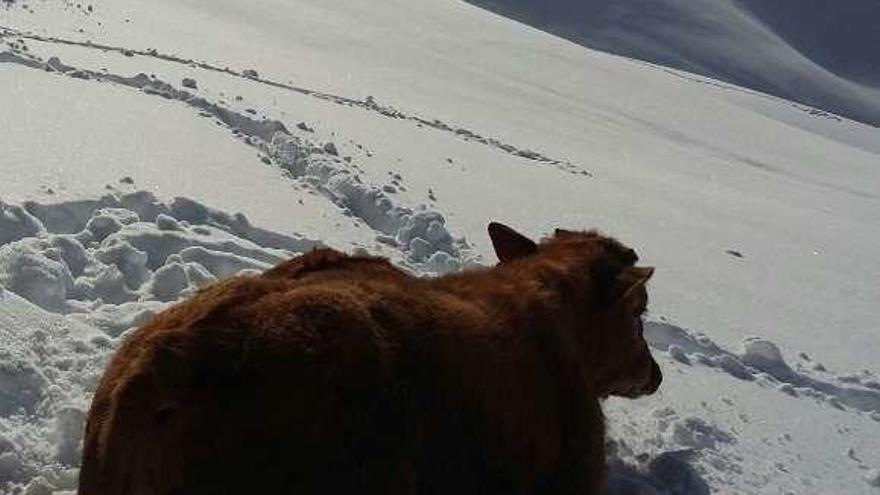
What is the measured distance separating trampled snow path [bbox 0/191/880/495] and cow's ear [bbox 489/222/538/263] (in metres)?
1.28

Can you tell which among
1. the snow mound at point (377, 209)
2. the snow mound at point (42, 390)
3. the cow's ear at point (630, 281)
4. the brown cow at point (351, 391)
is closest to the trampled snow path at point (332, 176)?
the snow mound at point (377, 209)

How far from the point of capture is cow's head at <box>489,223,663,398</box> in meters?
4.57

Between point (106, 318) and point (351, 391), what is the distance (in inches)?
106

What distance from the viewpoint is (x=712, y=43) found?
7875 cm

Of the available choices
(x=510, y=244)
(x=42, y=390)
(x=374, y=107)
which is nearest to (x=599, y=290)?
(x=510, y=244)

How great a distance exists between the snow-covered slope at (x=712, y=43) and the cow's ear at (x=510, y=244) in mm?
65928

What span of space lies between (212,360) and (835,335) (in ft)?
25.7

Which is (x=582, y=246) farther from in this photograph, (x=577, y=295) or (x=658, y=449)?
(x=658, y=449)

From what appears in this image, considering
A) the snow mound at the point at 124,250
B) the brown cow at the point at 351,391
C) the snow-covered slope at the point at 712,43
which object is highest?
the brown cow at the point at 351,391

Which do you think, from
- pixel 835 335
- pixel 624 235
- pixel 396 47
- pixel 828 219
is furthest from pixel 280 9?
pixel 835 335

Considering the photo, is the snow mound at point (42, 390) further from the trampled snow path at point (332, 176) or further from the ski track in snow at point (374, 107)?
the ski track in snow at point (374, 107)

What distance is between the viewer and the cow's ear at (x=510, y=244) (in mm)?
4879

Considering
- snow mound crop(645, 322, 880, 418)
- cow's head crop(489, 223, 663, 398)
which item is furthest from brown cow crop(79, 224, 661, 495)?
snow mound crop(645, 322, 880, 418)

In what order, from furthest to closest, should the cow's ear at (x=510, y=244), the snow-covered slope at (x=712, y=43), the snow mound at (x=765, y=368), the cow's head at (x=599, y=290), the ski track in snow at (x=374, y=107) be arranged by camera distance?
the snow-covered slope at (x=712, y=43) → the ski track in snow at (x=374, y=107) → the snow mound at (x=765, y=368) → the cow's ear at (x=510, y=244) → the cow's head at (x=599, y=290)
